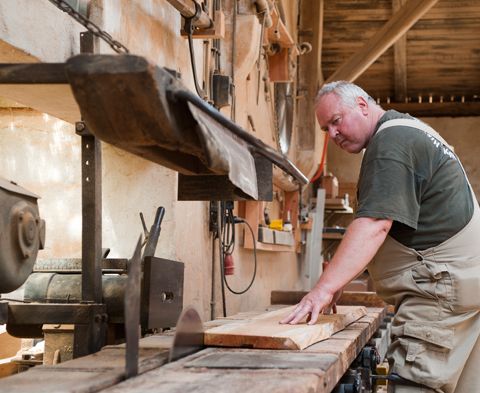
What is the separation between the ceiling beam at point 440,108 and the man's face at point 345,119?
10.1 metres

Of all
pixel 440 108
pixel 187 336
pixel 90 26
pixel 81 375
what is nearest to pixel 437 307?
pixel 187 336

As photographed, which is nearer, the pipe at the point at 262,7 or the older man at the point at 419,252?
the older man at the point at 419,252

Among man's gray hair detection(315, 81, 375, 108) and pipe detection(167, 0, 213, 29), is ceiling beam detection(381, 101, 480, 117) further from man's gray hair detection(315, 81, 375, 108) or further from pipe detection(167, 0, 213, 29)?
man's gray hair detection(315, 81, 375, 108)

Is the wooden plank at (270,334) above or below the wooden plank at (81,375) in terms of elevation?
above

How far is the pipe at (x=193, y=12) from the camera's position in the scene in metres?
4.11

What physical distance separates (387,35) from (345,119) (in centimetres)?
598

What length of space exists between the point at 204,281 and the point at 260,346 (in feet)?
7.80

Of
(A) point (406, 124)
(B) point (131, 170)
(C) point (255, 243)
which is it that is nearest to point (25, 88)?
(B) point (131, 170)

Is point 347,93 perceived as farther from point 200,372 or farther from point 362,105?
point 200,372

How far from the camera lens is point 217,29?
4570 millimetres

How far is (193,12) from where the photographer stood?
169 inches

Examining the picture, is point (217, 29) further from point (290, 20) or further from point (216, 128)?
point (290, 20)

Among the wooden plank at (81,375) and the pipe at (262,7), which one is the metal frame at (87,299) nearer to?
the wooden plank at (81,375)

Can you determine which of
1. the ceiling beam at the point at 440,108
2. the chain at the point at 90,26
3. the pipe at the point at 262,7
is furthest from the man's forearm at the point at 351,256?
the ceiling beam at the point at 440,108
